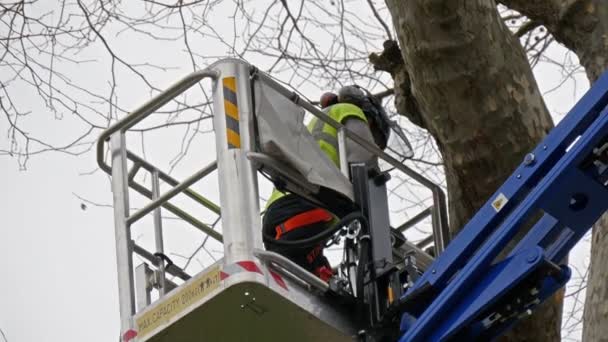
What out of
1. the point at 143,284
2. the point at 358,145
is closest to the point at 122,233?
the point at 143,284

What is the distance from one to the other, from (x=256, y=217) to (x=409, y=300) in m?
0.81

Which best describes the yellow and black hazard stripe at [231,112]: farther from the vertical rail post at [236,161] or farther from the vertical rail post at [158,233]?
the vertical rail post at [158,233]

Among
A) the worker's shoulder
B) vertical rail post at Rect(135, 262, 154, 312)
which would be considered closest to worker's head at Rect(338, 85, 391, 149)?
the worker's shoulder

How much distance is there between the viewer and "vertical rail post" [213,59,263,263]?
6852 mm

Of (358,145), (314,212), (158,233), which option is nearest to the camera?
(158,233)

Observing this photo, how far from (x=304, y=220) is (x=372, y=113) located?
1213 millimetres

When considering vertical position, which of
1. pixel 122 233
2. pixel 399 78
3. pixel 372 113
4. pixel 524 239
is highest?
pixel 399 78

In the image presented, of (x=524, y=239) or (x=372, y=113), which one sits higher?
(x=372, y=113)

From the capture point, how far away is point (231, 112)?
7.22 m

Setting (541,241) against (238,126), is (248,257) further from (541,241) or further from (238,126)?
(541,241)

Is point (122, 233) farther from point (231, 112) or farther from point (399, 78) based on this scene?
point (399, 78)

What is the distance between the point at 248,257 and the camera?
22.3ft

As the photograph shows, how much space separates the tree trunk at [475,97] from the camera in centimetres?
814

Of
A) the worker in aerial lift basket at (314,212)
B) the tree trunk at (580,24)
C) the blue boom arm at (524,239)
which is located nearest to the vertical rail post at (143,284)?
the worker in aerial lift basket at (314,212)
